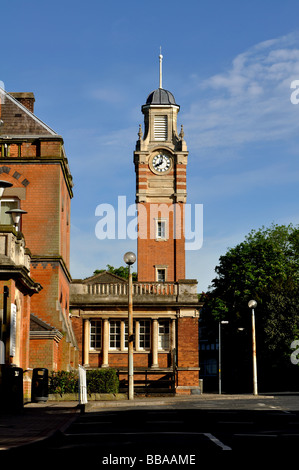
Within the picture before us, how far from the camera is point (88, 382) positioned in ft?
94.8

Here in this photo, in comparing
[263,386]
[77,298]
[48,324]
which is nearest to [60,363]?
[48,324]

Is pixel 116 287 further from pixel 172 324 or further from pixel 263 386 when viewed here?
pixel 263 386

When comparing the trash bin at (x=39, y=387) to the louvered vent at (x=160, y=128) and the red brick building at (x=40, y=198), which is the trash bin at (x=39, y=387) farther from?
the louvered vent at (x=160, y=128)

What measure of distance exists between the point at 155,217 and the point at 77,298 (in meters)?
19.7

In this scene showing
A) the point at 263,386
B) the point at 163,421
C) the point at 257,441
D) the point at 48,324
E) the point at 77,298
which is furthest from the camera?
the point at 263,386

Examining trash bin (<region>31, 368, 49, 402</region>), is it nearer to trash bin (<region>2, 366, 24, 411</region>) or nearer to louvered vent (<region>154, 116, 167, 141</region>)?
trash bin (<region>2, 366, 24, 411</region>)

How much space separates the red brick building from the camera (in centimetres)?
3297

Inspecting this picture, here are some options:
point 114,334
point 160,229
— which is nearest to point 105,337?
point 114,334

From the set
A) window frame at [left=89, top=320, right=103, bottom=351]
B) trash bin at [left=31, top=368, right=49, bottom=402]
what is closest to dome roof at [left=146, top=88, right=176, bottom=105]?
window frame at [left=89, top=320, right=103, bottom=351]

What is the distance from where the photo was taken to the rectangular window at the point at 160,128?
66.1 meters

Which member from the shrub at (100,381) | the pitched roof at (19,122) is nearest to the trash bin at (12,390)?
the shrub at (100,381)

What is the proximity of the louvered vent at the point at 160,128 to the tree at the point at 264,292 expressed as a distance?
39.9 feet

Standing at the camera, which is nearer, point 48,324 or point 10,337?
point 10,337

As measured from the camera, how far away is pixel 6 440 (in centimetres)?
1067
